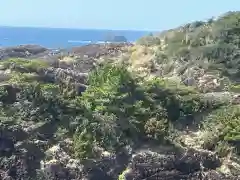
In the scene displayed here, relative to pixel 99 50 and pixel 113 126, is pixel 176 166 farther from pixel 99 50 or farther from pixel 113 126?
pixel 99 50

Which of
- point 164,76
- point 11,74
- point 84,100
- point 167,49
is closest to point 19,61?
point 11,74

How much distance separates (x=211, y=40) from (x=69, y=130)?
12.8 m

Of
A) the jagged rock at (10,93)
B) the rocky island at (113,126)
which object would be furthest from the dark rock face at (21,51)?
the jagged rock at (10,93)

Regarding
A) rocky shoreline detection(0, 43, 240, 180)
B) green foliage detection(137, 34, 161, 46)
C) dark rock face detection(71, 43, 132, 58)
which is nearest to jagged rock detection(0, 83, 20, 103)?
rocky shoreline detection(0, 43, 240, 180)

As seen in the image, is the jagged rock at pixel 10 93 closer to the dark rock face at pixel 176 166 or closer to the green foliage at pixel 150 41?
the dark rock face at pixel 176 166

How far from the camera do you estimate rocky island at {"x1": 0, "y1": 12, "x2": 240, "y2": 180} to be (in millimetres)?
17306

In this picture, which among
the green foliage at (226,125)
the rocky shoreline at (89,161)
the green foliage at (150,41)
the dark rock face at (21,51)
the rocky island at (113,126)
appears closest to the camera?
the rocky shoreline at (89,161)

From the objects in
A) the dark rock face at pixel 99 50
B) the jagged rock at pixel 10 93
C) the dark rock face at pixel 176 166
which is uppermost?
the jagged rock at pixel 10 93

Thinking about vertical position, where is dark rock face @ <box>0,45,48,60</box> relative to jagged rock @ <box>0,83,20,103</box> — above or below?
below

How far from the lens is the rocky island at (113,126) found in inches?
681

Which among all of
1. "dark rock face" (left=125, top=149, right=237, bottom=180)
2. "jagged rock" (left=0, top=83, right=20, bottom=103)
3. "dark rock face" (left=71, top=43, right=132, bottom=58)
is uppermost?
"jagged rock" (left=0, top=83, right=20, bottom=103)

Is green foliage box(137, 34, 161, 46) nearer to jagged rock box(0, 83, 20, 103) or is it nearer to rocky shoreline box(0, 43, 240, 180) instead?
jagged rock box(0, 83, 20, 103)

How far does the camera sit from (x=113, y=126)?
60.7ft

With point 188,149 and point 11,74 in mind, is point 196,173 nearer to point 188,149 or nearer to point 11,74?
point 188,149
